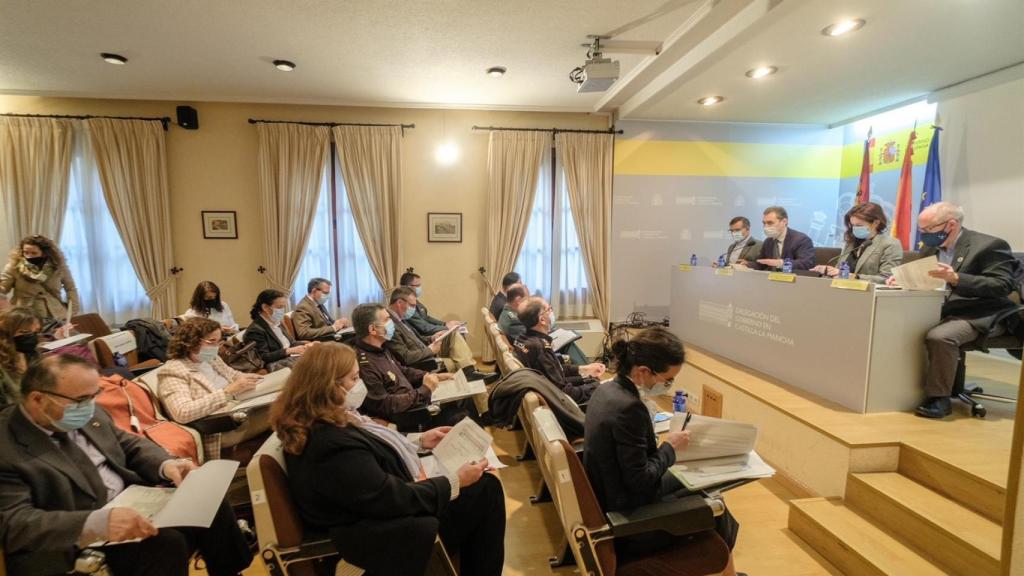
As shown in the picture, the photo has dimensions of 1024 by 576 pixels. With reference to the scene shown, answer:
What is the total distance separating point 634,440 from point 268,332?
3.04 m

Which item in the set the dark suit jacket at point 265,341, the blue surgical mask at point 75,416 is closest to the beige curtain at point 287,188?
the dark suit jacket at point 265,341

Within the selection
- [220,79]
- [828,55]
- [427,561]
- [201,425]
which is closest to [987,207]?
[828,55]

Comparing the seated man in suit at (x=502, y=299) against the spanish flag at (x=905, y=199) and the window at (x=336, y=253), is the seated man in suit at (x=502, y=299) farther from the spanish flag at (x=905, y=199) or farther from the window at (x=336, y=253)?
the spanish flag at (x=905, y=199)

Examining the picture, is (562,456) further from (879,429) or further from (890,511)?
(879,429)

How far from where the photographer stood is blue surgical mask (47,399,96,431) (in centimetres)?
150

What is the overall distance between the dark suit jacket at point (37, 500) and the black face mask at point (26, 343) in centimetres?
107

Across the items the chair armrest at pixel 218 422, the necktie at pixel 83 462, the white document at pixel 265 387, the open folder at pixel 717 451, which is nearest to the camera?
the necktie at pixel 83 462

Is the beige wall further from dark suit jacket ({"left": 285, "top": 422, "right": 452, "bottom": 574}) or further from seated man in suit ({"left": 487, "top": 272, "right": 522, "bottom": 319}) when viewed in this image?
dark suit jacket ({"left": 285, "top": 422, "right": 452, "bottom": 574})

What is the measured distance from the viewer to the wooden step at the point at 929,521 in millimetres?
1816

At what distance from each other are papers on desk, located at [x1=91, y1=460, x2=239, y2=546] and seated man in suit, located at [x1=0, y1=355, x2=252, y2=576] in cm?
5

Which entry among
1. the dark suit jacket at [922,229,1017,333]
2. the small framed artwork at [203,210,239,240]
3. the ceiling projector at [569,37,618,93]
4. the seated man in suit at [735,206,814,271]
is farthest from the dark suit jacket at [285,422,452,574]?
the small framed artwork at [203,210,239,240]

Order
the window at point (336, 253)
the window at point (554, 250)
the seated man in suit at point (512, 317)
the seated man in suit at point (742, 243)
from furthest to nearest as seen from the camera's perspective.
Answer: the window at point (554, 250) < the window at point (336, 253) < the seated man in suit at point (742, 243) < the seated man in suit at point (512, 317)

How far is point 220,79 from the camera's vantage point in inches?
172

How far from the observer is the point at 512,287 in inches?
166
